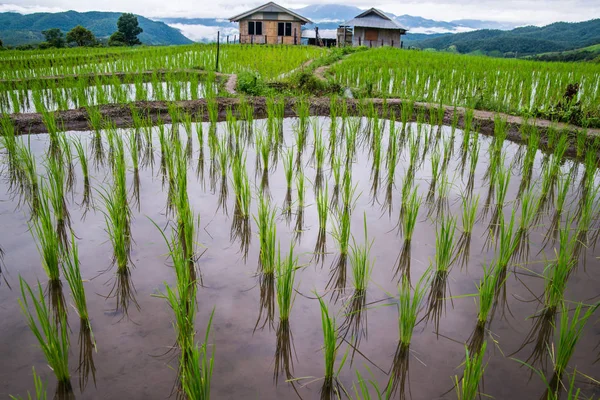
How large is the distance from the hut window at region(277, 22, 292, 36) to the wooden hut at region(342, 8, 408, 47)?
3.35 m

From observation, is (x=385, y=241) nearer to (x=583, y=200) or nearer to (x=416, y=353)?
(x=416, y=353)

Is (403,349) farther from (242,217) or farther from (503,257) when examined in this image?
(242,217)

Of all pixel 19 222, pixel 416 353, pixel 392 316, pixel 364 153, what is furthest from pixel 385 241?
pixel 19 222

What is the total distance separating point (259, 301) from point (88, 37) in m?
32.5

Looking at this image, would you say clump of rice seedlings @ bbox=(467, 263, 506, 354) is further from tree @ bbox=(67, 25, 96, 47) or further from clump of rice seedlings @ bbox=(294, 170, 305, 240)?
tree @ bbox=(67, 25, 96, 47)

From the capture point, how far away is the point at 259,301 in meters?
2.13

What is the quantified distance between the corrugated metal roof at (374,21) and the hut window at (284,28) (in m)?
3.44

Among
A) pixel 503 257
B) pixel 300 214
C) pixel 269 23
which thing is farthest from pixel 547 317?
pixel 269 23

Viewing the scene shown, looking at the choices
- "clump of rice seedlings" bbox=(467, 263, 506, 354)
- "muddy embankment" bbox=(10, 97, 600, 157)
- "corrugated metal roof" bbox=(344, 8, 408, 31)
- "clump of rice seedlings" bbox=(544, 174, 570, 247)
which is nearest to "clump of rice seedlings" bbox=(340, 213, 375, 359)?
"clump of rice seedlings" bbox=(467, 263, 506, 354)

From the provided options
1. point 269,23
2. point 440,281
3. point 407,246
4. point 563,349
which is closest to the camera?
point 563,349

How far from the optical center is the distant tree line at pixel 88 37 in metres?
26.7

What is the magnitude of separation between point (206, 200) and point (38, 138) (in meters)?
2.75

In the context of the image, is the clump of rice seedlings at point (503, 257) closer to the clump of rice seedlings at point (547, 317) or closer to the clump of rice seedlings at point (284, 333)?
the clump of rice seedlings at point (547, 317)

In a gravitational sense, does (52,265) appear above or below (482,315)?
above
